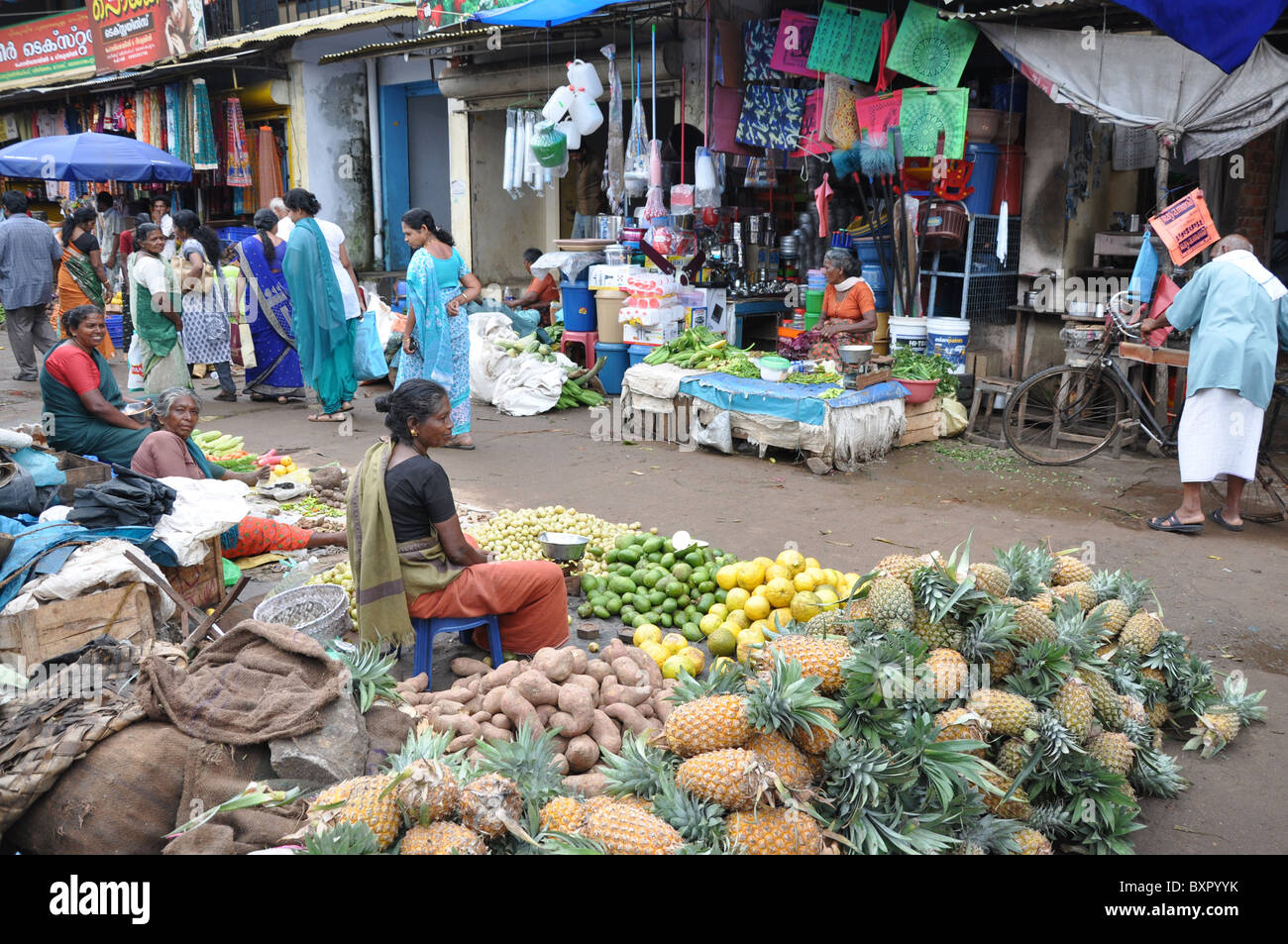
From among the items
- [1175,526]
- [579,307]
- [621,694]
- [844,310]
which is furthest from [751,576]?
[579,307]

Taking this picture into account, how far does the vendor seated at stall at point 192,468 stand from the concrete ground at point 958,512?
1336 millimetres

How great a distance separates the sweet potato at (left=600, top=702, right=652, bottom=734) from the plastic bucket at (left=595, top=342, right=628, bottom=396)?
264 inches

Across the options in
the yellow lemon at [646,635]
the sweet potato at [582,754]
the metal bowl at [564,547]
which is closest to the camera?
the sweet potato at [582,754]

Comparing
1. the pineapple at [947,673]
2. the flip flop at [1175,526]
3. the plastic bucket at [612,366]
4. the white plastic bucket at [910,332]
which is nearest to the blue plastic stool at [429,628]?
the pineapple at [947,673]

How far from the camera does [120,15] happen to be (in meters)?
16.0

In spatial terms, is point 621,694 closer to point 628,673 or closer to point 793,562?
point 628,673

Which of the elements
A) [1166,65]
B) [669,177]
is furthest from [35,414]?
[1166,65]

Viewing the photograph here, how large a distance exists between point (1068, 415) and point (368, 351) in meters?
6.06

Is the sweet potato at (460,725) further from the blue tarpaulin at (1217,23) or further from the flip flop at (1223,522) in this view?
the blue tarpaulin at (1217,23)

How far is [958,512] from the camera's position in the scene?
671 cm

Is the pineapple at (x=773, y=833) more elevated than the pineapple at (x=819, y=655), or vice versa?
the pineapple at (x=819, y=655)

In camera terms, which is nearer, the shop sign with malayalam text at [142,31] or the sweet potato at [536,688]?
the sweet potato at [536,688]

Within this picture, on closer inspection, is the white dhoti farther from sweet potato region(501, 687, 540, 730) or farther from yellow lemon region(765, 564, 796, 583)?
sweet potato region(501, 687, 540, 730)

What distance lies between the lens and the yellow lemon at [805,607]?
13.9 ft
